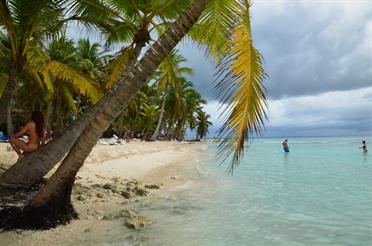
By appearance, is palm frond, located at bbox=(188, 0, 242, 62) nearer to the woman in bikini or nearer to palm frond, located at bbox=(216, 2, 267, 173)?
palm frond, located at bbox=(216, 2, 267, 173)

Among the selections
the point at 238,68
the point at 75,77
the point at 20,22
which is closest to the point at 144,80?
the point at 238,68

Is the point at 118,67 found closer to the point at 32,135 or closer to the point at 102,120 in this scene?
the point at 32,135

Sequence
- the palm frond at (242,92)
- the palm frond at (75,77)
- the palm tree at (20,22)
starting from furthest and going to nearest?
the palm frond at (75,77) < the palm tree at (20,22) < the palm frond at (242,92)

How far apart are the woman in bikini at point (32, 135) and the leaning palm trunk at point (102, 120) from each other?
1579 millimetres

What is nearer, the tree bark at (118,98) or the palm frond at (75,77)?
the tree bark at (118,98)

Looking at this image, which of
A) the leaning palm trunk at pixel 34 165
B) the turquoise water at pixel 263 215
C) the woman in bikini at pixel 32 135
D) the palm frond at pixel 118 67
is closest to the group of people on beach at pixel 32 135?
the woman in bikini at pixel 32 135

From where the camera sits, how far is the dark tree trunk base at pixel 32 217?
4531 mm

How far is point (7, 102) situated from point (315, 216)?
6745mm

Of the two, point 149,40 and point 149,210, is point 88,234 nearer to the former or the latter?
point 149,210

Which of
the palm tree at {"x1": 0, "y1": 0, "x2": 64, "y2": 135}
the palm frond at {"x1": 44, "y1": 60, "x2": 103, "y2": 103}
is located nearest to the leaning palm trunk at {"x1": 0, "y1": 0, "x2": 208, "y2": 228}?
the palm tree at {"x1": 0, "y1": 0, "x2": 64, "y2": 135}

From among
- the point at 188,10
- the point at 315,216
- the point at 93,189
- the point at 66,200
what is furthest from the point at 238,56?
the point at 93,189

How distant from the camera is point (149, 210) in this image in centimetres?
677

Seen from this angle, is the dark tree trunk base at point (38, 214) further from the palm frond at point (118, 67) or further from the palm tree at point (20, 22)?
the palm frond at point (118, 67)

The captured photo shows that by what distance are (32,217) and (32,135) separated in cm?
196
